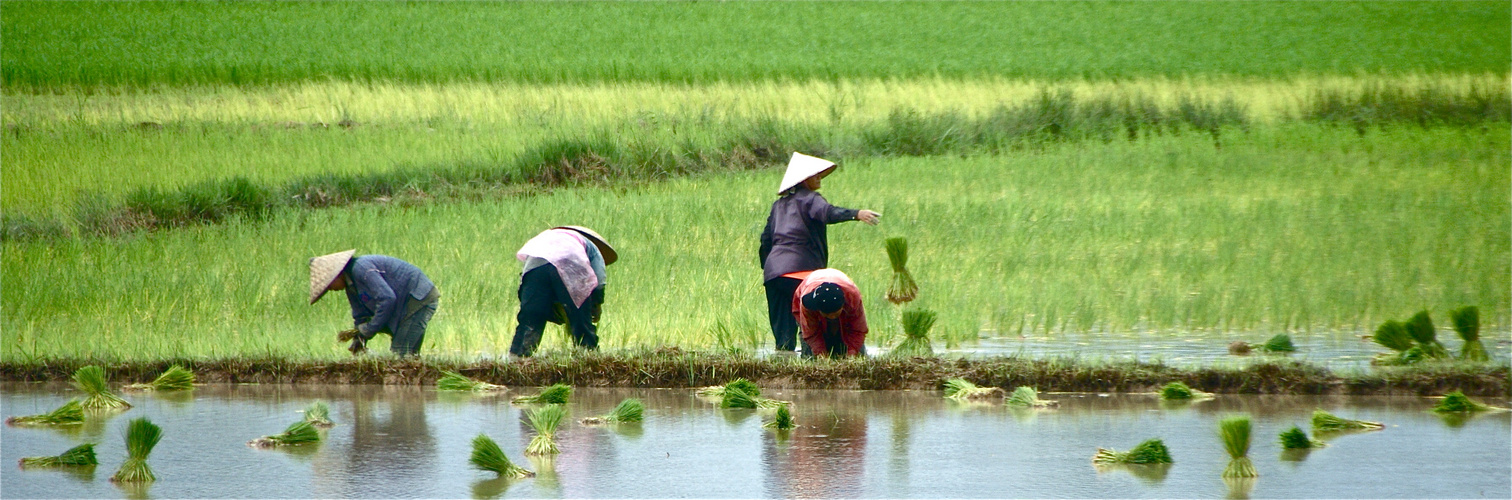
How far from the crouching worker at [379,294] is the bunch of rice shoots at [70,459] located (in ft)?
7.04

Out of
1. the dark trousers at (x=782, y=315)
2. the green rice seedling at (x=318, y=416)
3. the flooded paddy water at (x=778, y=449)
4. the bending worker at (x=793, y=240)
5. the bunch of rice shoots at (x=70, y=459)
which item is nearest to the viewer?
the flooded paddy water at (x=778, y=449)

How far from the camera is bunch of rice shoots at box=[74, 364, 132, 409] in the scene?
759 centimetres

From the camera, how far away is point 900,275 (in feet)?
30.2

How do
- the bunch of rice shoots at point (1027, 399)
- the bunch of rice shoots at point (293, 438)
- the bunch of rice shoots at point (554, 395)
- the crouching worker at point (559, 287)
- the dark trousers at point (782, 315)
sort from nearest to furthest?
the bunch of rice shoots at point (293, 438) < the bunch of rice shoots at point (1027, 399) < the bunch of rice shoots at point (554, 395) < the crouching worker at point (559, 287) < the dark trousers at point (782, 315)

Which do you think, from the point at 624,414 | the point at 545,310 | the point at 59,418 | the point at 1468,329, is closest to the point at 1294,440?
the point at 1468,329

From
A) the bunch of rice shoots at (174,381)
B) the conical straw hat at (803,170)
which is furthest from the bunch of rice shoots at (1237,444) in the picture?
the bunch of rice shoots at (174,381)

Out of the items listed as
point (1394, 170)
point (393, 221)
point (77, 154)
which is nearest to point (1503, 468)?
point (393, 221)

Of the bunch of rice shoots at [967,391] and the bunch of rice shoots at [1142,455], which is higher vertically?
the bunch of rice shoots at [967,391]

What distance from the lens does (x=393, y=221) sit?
47.4ft

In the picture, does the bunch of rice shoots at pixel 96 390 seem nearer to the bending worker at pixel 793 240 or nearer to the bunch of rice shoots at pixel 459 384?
the bunch of rice shoots at pixel 459 384

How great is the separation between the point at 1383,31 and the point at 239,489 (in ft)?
100

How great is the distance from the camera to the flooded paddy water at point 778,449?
5.75m

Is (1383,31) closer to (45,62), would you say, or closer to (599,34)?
(599,34)

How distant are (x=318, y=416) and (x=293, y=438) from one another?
19.5 inches
